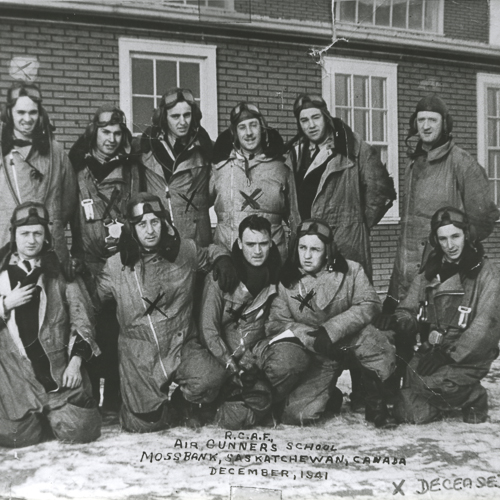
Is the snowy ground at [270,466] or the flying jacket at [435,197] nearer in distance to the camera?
the snowy ground at [270,466]

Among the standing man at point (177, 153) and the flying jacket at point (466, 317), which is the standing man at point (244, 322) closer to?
the standing man at point (177, 153)

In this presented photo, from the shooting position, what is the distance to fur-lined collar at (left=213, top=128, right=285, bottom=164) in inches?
157

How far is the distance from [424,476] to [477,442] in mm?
412

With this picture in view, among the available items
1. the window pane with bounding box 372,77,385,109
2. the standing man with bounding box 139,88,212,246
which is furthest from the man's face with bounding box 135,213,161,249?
the window pane with bounding box 372,77,385,109

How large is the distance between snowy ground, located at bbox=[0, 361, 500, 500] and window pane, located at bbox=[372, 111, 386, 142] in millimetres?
1727

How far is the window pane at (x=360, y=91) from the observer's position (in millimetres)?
4062

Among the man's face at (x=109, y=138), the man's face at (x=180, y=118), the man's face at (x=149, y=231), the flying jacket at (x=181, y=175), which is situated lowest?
the man's face at (x=149, y=231)

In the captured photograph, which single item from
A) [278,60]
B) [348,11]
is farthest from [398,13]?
[278,60]

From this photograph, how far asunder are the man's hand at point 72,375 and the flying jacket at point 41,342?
35mm

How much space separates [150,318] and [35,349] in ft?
2.26

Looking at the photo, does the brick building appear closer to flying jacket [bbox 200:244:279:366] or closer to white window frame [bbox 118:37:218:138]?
white window frame [bbox 118:37:218:138]

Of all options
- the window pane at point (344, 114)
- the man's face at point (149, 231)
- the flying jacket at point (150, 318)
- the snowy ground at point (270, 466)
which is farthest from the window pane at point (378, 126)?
the snowy ground at point (270, 466)

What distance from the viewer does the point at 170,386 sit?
4.06 metres

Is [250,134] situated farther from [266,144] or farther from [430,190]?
[430,190]
